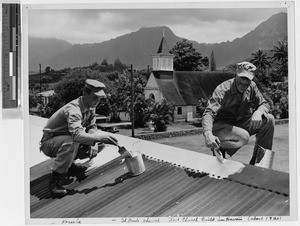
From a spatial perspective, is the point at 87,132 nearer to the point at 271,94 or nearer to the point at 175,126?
the point at 175,126

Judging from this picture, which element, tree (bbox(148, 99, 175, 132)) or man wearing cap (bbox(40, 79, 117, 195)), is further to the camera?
tree (bbox(148, 99, 175, 132))

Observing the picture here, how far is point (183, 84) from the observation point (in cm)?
568

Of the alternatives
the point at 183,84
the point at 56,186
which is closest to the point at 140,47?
the point at 183,84

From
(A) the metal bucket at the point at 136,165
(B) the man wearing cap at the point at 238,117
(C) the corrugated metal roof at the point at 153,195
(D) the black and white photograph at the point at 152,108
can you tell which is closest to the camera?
(C) the corrugated metal roof at the point at 153,195

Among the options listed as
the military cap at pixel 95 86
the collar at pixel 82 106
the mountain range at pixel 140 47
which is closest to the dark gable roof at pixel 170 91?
the mountain range at pixel 140 47

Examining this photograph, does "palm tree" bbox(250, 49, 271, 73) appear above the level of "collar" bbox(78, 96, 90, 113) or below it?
above

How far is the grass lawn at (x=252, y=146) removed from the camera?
210 inches

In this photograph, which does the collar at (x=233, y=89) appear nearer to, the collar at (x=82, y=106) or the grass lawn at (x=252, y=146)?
the grass lawn at (x=252, y=146)

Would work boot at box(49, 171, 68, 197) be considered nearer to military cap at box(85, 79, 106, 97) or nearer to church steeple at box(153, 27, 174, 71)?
military cap at box(85, 79, 106, 97)

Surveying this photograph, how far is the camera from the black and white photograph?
531cm

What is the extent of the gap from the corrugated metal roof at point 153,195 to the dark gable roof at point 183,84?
0.87 meters

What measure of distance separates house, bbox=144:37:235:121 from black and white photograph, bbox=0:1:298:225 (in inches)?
0.5

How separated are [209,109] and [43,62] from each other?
7.10 feet

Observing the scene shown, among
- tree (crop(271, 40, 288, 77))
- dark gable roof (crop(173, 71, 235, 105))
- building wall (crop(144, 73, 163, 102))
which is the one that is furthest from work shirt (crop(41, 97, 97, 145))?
tree (crop(271, 40, 288, 77))
